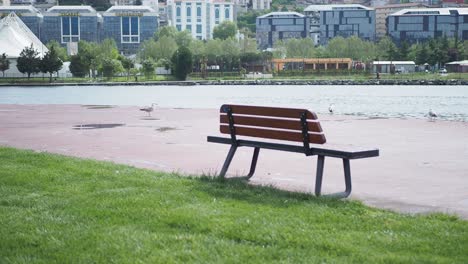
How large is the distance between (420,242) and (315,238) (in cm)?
69

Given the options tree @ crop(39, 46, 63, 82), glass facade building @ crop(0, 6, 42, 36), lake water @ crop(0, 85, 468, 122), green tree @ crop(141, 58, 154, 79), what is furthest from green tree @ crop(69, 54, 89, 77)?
glass facade building @ crop(0, 6, 42, 36)

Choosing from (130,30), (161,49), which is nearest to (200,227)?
(161,49)

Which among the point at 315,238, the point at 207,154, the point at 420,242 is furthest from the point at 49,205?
the point at 207,154

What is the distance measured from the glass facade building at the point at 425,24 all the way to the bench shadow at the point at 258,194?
157 meters

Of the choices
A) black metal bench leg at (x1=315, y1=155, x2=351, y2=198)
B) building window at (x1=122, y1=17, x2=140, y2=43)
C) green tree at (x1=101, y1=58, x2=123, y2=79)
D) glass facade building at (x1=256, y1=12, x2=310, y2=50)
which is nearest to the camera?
black metal bench leg at (x1=315, y1=155, x2=351, y2=198)

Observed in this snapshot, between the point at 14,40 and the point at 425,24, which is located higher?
the point at 425,24

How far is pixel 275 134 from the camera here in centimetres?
738

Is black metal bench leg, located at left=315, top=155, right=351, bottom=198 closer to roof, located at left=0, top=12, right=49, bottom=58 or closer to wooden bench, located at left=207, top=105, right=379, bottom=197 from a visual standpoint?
wooden bench, located at left=207, top=105, right=379, bottom=197

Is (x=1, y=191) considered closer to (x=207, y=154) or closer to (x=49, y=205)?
(x=49, y=205)

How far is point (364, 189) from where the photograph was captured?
294 inches

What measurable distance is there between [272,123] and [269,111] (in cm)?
13

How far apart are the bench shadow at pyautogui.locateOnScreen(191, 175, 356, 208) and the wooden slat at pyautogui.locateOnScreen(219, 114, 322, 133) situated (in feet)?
2.03

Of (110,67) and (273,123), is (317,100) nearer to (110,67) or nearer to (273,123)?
(273,123)

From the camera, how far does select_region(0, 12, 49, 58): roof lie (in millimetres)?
111125
